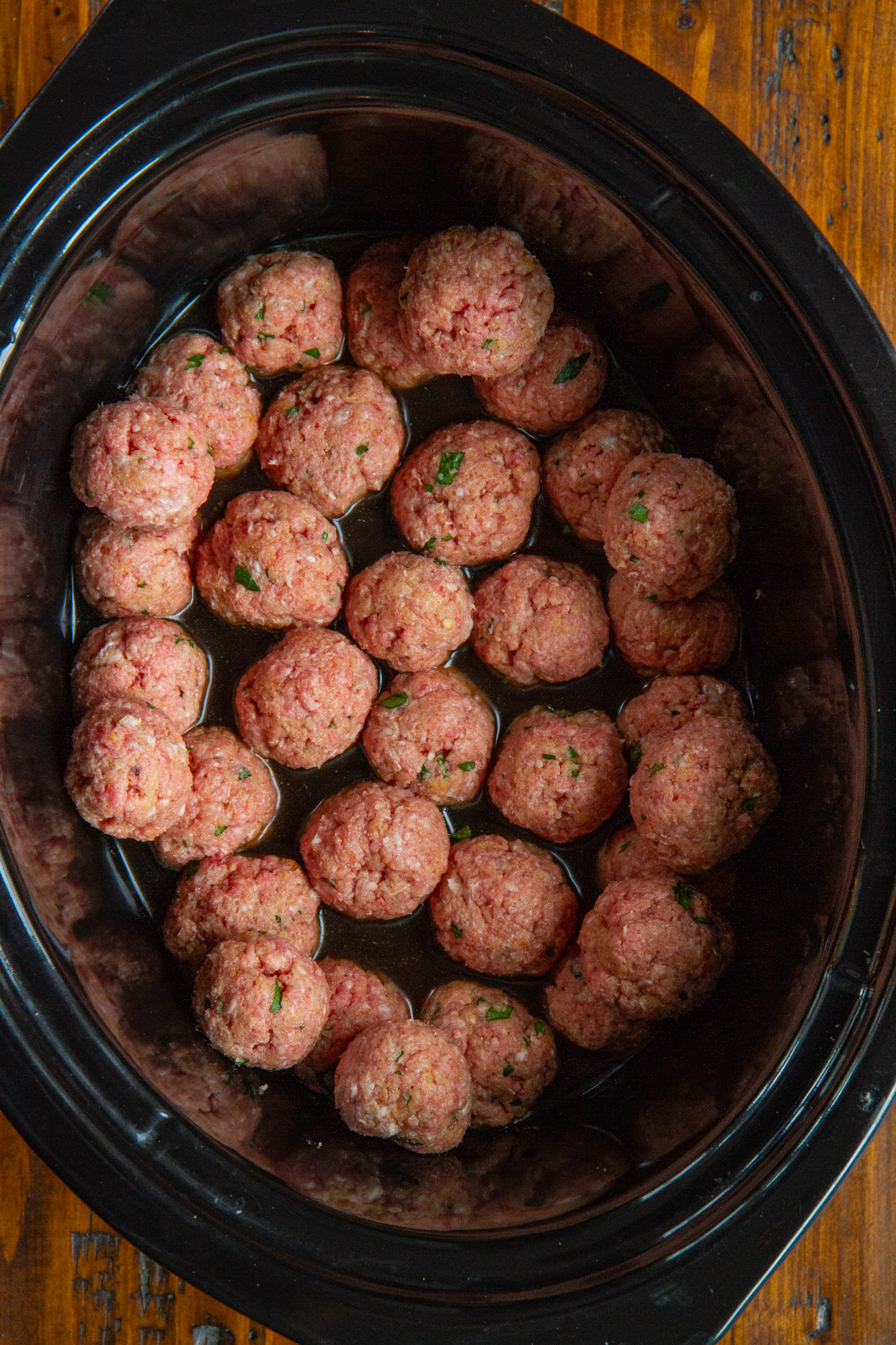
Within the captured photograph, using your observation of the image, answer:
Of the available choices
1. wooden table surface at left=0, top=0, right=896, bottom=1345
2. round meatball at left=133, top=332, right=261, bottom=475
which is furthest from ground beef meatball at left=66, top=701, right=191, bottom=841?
wooden table surface at left=0, top=0, right=896, bottom=1345

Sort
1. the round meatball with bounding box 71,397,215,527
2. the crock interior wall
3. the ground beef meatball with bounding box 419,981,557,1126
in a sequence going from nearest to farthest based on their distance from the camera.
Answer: the crock interior wall, the round meatball with bounding box 71,397,215,527, the ground beef meatball with bounding box 419,981,557,1126

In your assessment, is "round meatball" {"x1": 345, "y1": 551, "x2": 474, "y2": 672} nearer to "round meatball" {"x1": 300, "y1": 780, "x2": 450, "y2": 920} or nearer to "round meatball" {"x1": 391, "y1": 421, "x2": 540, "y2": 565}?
"round meatball" {"x1": 391, "y1": 421, "x2": 540, "y2": 565}

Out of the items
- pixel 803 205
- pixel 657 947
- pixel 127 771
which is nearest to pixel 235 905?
pixel 127 771

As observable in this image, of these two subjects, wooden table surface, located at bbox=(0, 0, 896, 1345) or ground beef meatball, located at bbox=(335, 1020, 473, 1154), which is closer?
ground beef meatball, located at bbox=(335, 1020, 473, 1154)

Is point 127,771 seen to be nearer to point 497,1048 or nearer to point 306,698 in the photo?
point 306,698

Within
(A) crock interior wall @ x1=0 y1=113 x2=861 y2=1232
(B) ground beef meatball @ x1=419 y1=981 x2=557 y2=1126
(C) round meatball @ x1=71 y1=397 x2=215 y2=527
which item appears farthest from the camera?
(B) ground beef meatball @ x1=419 y1=981 x2=557 y2=1126

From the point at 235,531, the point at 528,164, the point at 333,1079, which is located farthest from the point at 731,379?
the point at 333,1079

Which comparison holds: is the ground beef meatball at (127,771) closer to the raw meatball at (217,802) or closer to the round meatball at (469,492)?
the raw meatball at (217,802)
